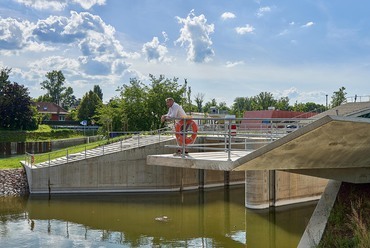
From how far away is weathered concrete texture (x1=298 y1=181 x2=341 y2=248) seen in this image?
10742 millimetres

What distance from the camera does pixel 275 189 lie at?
20.6 metres

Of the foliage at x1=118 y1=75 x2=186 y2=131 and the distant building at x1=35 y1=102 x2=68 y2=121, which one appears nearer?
the foliage at x1=118 y1=75 x2=186 y2=131

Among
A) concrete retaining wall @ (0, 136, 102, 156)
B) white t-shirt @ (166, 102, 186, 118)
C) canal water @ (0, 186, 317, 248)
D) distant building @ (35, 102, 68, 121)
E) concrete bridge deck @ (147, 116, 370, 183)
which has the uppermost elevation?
distant building @ (35, 102, 68, 121)

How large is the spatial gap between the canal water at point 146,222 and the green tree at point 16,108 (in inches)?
1278

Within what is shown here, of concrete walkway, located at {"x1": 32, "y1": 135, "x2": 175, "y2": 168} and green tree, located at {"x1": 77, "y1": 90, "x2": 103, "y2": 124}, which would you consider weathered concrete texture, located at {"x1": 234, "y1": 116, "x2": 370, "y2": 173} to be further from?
green tree, located at {"x1": 77, "y1": 90, "x2": 103, "y2": 124}

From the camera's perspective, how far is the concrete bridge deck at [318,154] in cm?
862

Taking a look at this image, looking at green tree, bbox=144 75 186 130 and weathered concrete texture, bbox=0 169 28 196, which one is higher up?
green tree, bbox=144 75 186 130

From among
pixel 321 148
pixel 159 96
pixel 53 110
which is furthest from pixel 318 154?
pixel 53 110

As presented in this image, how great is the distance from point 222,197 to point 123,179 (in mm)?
6322

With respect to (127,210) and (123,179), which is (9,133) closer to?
(123,179)

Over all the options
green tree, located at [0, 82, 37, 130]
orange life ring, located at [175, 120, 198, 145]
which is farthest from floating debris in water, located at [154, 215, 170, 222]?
green tree, located at [0, 82, 37, 130]

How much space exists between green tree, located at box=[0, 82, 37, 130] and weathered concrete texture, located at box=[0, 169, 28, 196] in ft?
98.1

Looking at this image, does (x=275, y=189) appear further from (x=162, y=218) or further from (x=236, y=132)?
(x=162, y=218)

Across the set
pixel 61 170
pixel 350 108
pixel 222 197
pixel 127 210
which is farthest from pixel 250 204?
pixel 350 108
